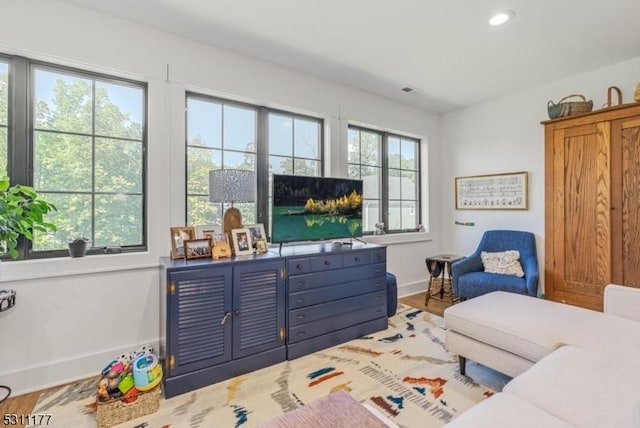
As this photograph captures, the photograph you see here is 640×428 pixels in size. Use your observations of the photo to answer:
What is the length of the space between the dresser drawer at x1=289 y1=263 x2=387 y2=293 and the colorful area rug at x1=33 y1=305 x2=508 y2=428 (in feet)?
1.88

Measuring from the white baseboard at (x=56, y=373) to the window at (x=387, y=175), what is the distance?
2.89 meters

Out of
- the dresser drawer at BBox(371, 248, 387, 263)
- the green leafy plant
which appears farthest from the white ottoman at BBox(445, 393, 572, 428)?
the green leafy plant

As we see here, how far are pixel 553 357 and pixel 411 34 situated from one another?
2.48 m

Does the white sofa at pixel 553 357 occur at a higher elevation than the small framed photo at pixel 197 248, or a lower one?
lower

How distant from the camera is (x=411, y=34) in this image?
100 inches

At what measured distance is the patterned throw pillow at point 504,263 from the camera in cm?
338

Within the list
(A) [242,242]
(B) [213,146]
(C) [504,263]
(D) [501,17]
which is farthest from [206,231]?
(C) [504,263]

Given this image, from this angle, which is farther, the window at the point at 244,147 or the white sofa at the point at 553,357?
the window at the point at 244,147

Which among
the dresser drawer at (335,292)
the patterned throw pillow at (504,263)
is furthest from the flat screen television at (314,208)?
the patterned throw pillow at (504,263)

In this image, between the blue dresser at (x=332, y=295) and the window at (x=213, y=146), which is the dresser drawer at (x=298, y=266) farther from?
the window at (x=213, y=146)

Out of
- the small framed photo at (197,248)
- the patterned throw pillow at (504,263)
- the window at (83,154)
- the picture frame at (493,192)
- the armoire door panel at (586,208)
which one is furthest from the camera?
the picture frame at (493,192)

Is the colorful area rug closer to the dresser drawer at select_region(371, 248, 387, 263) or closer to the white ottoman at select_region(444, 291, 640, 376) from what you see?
the white ottoman at select_region(444, 291, 640, 376)

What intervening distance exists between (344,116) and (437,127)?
1.86m

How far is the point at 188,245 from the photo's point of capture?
7.53 ft
